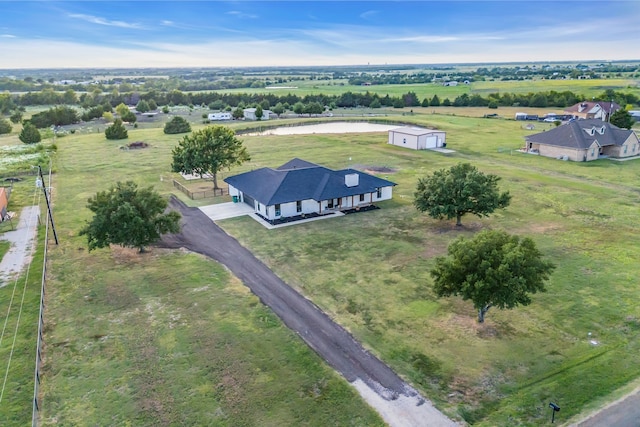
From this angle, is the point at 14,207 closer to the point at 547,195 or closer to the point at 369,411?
the point at 369,411

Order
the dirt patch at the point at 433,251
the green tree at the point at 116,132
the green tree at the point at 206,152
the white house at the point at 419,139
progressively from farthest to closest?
1. the green tree at the point at 116,132
2. the white house at the point at 419,139
3. the green tree at the point at 206,152
4. the dirt patch at the point at 433,251

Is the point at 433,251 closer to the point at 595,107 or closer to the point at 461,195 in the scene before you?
the point at 461,195

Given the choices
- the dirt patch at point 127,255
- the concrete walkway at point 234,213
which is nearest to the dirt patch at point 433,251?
the concrete walkway at point 234,213

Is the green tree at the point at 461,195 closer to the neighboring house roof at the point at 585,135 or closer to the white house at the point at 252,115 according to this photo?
the neighboring house roof at the point at 585,135

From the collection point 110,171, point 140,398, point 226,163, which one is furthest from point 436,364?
point 110,171

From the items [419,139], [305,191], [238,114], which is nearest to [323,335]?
[305,191]

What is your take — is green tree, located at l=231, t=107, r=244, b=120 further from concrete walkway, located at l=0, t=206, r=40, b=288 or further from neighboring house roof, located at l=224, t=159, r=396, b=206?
concrete walkway, located at l=0, t=206, r=40, b=288

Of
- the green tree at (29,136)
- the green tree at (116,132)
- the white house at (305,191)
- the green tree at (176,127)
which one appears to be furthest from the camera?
the green tree at (176,127)
